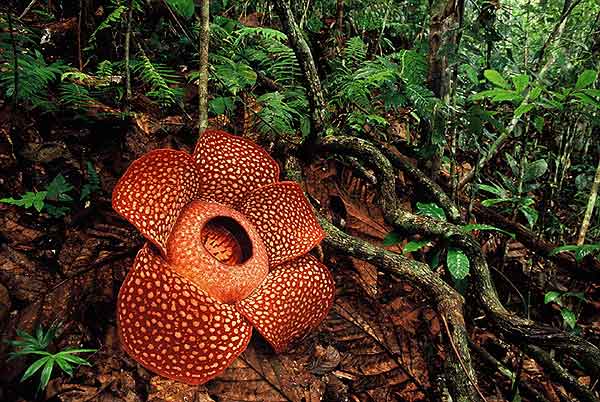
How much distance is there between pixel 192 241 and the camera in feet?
5.59

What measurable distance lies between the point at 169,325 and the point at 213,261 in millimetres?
304

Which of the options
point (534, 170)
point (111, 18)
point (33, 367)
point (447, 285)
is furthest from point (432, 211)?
point (111, 18)

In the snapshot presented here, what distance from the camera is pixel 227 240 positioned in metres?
1.95

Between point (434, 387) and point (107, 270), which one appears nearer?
point (107, 270)

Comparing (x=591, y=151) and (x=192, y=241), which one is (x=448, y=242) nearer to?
(x=192, y=241)

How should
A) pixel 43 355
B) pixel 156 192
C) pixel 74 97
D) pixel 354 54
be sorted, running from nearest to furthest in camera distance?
pixel 43 355
pixel 156 192
pixel 74 97
pixel 354 54

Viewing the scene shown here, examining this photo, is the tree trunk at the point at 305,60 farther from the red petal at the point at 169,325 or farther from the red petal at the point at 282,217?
the red petal at the point at 169,325

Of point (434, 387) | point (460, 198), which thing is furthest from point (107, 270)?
point (460, 198)

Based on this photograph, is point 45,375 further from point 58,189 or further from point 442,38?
point 442,38

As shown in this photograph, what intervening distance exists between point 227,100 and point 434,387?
1.92m

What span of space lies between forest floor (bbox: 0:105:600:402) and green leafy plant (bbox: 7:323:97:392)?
0.14ft

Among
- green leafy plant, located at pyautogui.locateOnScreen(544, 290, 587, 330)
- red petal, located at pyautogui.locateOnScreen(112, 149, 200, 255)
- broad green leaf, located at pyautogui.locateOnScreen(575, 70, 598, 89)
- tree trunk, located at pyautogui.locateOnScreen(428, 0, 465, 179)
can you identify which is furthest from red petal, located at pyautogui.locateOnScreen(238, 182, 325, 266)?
green leafy plant, located at pyautogui.locateOnScreen(544, 290, 587, 330)

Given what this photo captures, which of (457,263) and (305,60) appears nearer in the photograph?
(457,263)

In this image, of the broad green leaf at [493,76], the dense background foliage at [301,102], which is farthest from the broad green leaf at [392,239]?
the broad green leaf at [493,76]
